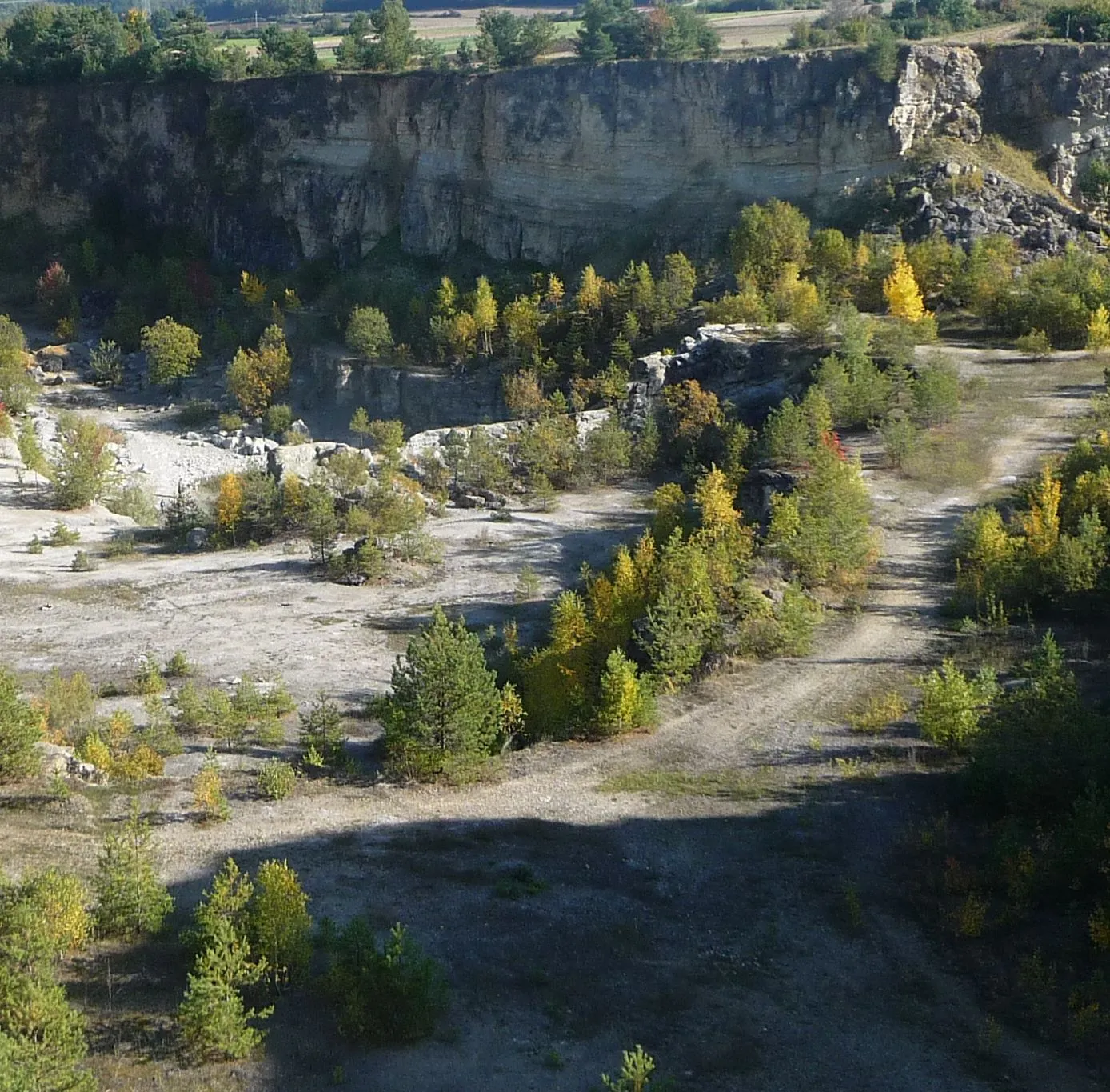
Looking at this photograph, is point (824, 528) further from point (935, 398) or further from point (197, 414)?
point (197, 414)

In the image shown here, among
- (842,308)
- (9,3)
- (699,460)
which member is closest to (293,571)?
(699,460)

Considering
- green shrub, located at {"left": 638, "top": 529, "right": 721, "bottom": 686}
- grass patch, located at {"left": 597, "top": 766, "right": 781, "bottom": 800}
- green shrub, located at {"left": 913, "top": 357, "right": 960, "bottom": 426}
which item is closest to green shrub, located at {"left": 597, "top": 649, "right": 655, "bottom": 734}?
grass patch, located at {"left": 597, "top": 766, "right": 781, "bottom": 800}

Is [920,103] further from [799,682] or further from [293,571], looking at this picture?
[799,682]

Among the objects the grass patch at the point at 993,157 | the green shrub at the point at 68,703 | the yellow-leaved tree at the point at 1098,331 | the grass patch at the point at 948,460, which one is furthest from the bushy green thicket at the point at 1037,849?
the grass patch at the point at 993,157

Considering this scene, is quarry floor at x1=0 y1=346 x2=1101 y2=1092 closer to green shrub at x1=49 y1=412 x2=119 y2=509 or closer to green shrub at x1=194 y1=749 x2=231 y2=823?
green shrub at x1=194 y1=749 x2=231 y2=823

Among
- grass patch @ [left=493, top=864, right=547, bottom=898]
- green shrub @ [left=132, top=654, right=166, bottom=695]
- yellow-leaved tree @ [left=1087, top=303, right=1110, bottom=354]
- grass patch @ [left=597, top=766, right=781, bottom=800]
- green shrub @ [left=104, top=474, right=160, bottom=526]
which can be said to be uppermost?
yellow-leaved tree @ [left=1087, top=303, right=1110, bottom=354]

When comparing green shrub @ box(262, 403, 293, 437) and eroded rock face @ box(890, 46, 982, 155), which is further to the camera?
green shrub @ box(262, 403, 293, 437)

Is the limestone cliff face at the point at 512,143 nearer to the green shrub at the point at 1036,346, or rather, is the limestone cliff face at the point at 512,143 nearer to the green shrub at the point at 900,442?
the green shrub at the point at 1036,346
